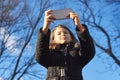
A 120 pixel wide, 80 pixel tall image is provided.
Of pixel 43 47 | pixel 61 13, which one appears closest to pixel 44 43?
pixel 43 47

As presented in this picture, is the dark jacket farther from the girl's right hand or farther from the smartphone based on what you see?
the smartphone

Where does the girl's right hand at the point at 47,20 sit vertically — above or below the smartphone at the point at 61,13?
below

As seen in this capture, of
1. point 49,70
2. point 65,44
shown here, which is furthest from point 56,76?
point 65,44

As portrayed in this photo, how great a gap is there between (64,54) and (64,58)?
43 millimetres

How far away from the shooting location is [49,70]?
286 centimetres

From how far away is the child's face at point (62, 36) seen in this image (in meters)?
2.94

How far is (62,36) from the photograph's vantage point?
9.65 feet

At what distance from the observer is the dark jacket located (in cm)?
282

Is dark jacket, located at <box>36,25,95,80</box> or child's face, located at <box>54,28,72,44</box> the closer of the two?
dark jacket, located at <box>36,25,95,80</box>

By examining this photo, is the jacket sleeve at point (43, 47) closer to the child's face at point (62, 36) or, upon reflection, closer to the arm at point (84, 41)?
the child's face at point (62, 36)

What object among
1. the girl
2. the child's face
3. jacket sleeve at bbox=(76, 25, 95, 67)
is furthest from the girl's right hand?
jacket sleeve at bbox=(76, 25, 95, 67)

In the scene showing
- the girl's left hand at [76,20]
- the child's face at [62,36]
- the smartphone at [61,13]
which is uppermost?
the smartphone at [61,13]

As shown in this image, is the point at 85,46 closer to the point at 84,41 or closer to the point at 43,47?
the point at 84,41

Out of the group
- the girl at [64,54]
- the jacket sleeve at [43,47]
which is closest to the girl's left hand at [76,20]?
the girl at [64,54]
